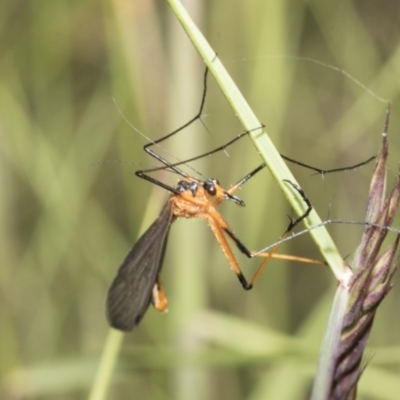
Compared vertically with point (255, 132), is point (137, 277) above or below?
below

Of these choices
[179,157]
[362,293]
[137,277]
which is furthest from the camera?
[179,157]

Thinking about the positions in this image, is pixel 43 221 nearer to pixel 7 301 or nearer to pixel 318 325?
pixel 7 301

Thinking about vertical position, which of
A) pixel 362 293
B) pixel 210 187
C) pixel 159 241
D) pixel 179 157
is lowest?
pixel 362 293

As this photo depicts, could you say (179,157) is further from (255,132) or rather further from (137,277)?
(255,132)

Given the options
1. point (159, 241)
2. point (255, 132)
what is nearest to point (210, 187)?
point (159, 241)

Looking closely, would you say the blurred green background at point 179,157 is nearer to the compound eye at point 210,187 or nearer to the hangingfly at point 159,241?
the hangingfly at point 159,241

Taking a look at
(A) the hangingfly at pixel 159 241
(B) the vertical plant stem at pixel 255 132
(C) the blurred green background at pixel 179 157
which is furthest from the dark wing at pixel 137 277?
(B) the vertical plant stem at pixel 255 132

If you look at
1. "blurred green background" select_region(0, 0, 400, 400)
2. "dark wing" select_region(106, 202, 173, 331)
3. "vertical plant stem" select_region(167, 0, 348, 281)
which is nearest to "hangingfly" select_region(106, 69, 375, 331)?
"dark wing" select_region(106, 202, 173, 331)
